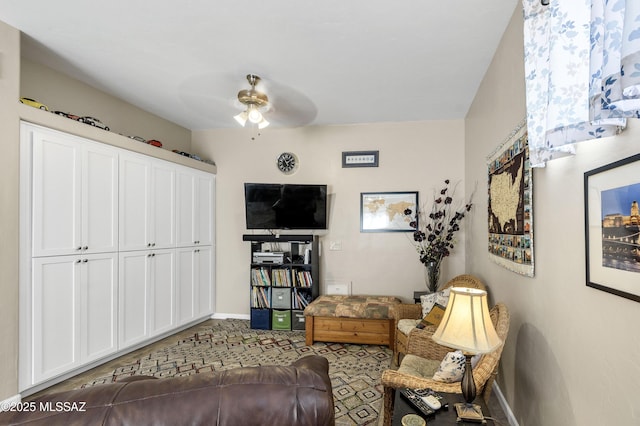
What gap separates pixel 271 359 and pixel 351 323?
3.11ft

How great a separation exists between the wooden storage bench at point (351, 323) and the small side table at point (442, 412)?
6.49 feet

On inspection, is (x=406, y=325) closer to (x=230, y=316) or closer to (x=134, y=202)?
(x=230, y=316)

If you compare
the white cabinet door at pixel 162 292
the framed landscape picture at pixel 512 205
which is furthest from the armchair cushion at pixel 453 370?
the white cabinet door at pixel 162 292

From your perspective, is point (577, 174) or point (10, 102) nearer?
point (577, 174)

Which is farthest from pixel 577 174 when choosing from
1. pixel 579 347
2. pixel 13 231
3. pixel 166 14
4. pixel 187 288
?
pixel 187 288

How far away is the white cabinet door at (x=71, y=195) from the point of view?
266 centimetres

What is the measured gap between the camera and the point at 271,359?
11.3 feet

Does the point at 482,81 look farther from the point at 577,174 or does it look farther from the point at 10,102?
the point at 10,102

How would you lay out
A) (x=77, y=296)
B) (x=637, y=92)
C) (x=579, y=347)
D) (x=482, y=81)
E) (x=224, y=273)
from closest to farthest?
(x=637, y=92) < (x=579, y=347) < (x=77, y=296) < (x=482, y=81) < (x=224, y=273)

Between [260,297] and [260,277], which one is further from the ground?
[260,277]

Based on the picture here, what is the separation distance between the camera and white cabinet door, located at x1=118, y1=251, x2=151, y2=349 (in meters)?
3.38

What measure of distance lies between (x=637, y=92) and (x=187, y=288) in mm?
4459

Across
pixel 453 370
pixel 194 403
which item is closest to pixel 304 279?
pixel 453 370

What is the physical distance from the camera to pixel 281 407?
96 centimetres
